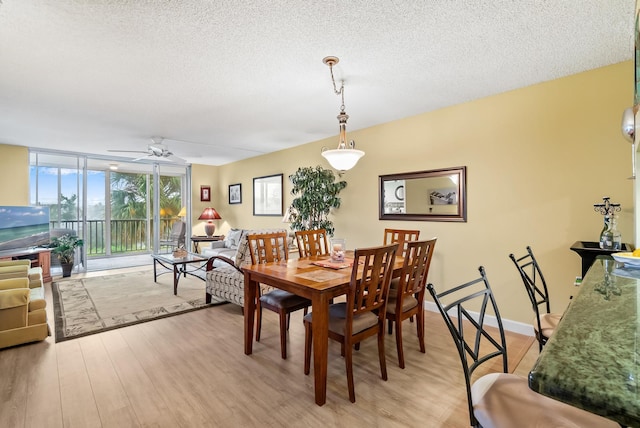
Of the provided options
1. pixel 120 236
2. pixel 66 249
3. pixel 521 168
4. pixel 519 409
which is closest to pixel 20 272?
pixel 66 249

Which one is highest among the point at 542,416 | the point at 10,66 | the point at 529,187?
the point at 10,66

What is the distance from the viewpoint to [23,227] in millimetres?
4461

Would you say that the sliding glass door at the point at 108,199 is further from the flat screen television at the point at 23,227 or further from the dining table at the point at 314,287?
the dining table at the point at 314,287

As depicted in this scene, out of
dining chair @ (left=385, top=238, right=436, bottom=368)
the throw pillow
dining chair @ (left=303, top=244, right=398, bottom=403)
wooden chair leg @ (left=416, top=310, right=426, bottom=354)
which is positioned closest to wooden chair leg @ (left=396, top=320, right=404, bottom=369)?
dining chair @ (left=385, top=238, right=436, bottom=368)

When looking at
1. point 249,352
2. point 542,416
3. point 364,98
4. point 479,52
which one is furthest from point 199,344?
point 479,52

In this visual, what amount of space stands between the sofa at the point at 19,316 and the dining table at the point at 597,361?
369 cm

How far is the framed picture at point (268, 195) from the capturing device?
19.4ft

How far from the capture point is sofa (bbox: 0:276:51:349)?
2639 millimetres

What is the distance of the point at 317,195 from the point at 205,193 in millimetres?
4279

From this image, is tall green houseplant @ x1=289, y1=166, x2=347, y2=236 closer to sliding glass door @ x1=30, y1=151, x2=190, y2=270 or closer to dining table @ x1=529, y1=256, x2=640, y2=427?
dining table @ x1=529, y1=256, x2=640, y2=427

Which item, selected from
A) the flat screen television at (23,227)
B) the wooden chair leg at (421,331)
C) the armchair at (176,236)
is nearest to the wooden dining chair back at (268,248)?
the wooden chair leg at (421,331)

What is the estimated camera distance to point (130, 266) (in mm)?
6367

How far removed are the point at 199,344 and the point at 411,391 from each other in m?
1.86

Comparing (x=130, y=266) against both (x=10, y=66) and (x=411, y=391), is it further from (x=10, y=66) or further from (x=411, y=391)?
(x=411, y=391)
